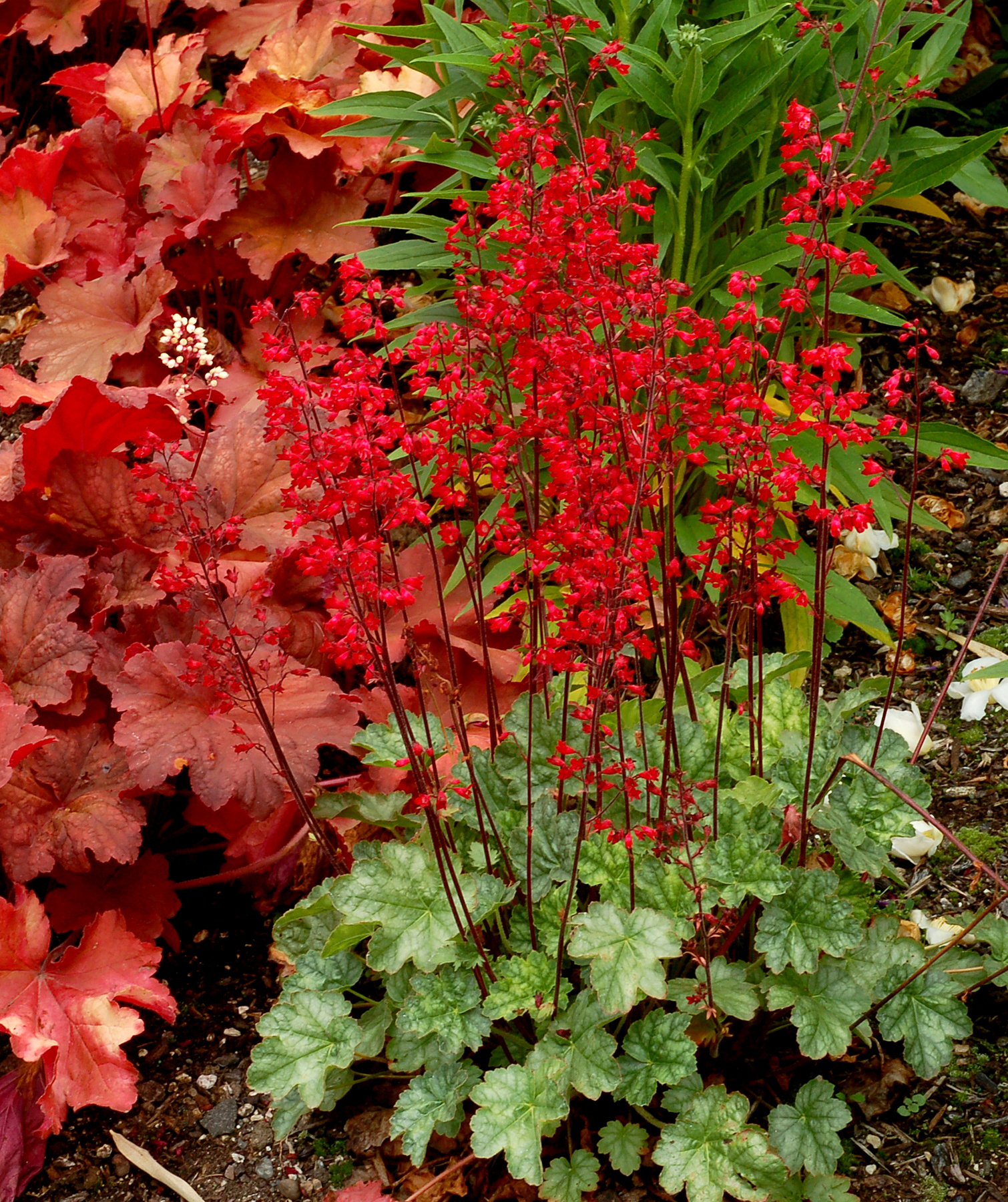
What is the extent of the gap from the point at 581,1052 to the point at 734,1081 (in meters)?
0.39

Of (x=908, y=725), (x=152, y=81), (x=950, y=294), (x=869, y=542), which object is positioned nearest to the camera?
(x=908, y=725)

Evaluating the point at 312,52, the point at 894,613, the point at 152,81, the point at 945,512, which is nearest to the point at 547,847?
the point at 894,613

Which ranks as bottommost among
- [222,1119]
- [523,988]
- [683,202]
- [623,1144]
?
[222,1119]

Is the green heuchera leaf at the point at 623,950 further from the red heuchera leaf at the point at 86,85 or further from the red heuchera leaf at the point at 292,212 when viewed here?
the red heuchera leaf at the point at 86,85

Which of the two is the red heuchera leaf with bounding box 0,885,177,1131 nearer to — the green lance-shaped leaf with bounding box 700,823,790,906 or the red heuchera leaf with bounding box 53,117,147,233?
the green lance-shaped leaf with bounding box 700,823,790,906

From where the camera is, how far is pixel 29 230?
128 inches

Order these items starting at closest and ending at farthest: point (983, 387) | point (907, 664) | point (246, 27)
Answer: point (907, 664) < point (983, 387) < point (246, 27)

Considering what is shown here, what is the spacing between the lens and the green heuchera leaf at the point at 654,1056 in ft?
5.63

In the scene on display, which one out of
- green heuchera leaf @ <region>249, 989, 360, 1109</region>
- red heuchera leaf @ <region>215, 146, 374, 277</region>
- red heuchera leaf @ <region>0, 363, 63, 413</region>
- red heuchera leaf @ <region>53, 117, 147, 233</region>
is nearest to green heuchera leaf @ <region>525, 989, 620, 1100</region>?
green heuchera leaf @ <region>249, 989, 360, 1109</region>

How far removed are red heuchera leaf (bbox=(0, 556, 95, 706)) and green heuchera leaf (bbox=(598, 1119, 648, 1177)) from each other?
1164 millimetres

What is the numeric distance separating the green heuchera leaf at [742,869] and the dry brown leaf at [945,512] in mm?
1359

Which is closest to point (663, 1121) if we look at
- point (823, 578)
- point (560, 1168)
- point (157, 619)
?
point (560, 1168)

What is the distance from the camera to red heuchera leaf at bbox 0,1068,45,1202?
6.61 feet

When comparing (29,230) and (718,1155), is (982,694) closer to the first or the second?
(718,1155)
